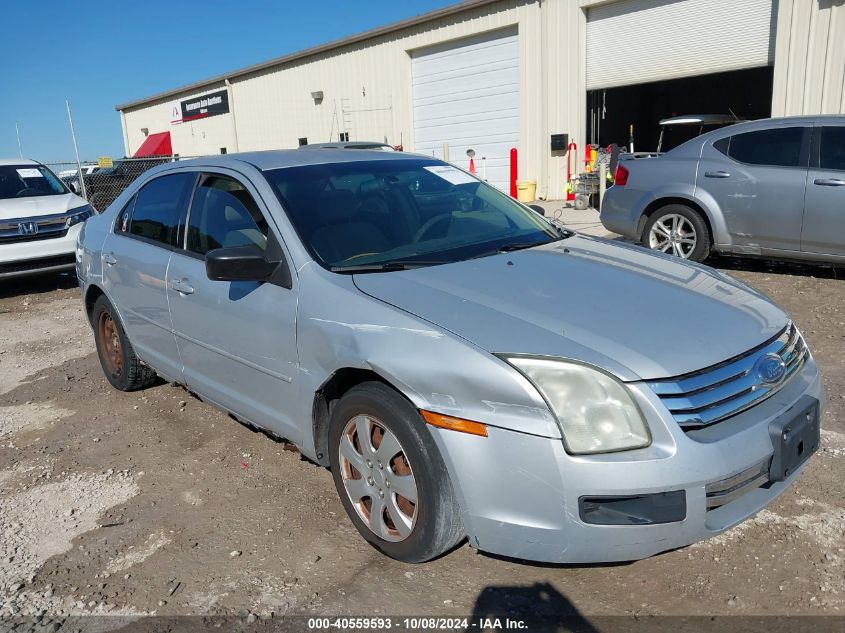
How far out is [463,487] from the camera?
2.38 m

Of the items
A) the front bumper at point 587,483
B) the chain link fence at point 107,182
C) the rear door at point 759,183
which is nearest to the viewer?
the front bumper at point 587,483

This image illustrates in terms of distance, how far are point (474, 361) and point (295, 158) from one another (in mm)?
2010

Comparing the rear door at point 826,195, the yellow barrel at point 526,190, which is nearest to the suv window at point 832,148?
the rear door at point 826,195

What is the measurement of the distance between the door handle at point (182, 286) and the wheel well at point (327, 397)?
46.6 inches

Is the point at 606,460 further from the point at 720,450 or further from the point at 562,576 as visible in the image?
the point at 562,576

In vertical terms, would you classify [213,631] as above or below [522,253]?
below

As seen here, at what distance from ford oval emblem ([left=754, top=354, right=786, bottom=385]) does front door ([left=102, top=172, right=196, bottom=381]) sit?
3.06 metres

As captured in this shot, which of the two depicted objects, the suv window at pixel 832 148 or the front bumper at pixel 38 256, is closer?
the suv window at pixel 832 148

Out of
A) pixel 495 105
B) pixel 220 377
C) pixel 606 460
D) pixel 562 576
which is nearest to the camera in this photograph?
pixel 606 460

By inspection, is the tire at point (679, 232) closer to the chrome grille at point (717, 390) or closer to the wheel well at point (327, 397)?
the chrome grille at point (717, 390)

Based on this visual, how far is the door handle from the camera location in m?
3.74

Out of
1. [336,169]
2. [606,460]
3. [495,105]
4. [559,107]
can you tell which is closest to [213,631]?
A: [606,460]

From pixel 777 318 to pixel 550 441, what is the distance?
A: 1.29m

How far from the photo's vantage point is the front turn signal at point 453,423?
7.64 feet
